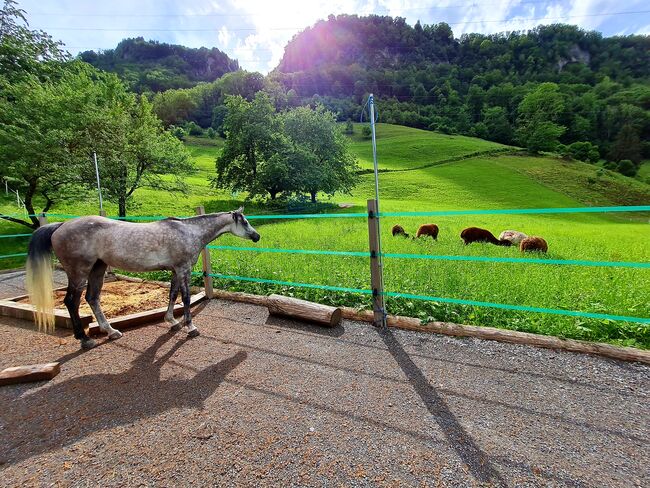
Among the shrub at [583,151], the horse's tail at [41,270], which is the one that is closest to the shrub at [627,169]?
the shrub at [583,151]

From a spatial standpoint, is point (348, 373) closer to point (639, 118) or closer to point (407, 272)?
point (407, 272)

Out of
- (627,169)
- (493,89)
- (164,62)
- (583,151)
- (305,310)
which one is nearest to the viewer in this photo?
(305,310)

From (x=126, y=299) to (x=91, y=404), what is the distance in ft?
10.4

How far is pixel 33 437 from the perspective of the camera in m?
2.43

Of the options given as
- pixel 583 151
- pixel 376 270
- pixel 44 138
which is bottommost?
pixel 376 270

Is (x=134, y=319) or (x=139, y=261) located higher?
(x=139, y=261)

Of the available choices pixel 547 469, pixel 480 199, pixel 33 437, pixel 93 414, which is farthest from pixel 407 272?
pixel 480 199

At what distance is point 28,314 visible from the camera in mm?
4863

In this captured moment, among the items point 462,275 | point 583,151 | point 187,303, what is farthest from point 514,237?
point 583,151

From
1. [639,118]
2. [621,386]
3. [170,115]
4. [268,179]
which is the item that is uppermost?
[170,115]

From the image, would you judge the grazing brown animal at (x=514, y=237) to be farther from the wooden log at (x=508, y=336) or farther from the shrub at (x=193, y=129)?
the shrub at (x=193, y=129)

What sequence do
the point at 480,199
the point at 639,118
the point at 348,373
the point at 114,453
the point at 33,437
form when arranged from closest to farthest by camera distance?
1. the point at 114,453
2. the point at 33,437
3. the point at 348,373
4. the point at 480,199
5. the point at 639,118

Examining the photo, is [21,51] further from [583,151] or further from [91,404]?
[583,151]

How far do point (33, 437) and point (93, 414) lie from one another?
36 cm
